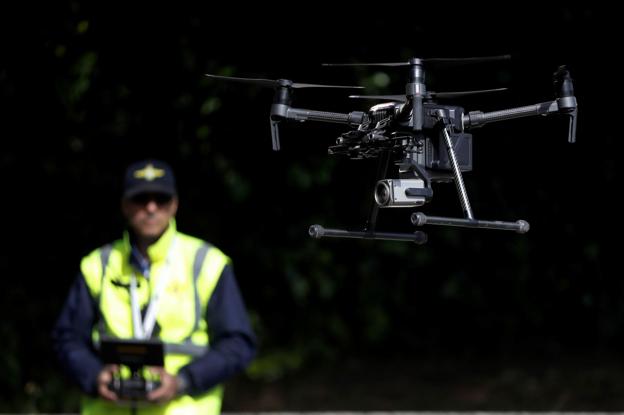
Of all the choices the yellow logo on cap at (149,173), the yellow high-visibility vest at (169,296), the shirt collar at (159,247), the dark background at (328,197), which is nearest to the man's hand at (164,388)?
the yellow high-visibility vest at (169,296)

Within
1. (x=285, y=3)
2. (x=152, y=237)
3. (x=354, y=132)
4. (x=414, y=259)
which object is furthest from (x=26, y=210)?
(x=354, y=132)

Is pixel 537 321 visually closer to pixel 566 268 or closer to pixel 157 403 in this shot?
pixel 566 268

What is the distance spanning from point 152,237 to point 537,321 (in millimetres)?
9797

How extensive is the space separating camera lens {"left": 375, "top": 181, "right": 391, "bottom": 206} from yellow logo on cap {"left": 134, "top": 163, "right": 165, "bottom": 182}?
439 centimetres

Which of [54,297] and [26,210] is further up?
[26,210]

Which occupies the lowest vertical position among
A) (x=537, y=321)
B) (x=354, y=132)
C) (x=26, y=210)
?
(x=537, y=321)

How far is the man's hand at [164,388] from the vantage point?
233 inches

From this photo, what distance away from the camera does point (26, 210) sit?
39.2 ft

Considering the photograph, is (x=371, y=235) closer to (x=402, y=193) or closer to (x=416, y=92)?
(x=402, y=193)

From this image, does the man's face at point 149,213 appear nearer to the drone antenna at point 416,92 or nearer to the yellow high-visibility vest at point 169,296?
the yellow high-visibility vest at point 169,296

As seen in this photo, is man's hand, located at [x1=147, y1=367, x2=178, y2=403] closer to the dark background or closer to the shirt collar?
the shirt collar

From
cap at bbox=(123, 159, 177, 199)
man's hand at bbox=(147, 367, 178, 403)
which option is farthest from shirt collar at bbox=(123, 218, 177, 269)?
man's hand at bbox=(147, 367, 178, 403)

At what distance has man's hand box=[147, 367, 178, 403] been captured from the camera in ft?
19.5

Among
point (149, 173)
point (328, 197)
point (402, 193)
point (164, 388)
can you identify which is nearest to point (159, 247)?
point (149, 173)
